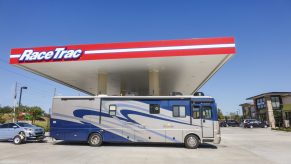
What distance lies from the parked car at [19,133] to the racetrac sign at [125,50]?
459cm

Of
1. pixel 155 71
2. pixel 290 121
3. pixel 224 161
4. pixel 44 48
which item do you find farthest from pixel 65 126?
pixel 290 121

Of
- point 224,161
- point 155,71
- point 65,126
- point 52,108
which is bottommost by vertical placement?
point 224,161

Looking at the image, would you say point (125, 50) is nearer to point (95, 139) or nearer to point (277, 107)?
point (95, 139)

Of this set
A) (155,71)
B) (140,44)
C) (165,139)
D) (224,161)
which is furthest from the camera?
(155,71)

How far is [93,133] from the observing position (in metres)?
14.4

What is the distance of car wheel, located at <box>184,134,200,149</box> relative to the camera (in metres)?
13.6

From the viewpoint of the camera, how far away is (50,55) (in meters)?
16.0

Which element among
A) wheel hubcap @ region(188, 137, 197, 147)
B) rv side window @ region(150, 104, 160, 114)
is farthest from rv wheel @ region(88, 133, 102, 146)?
wheel hubcap @ region(188, 137, 197, 147)

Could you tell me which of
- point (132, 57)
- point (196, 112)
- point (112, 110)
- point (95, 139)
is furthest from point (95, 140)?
point (196, 112)

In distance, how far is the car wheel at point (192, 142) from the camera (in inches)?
536

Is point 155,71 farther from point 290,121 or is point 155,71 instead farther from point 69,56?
point 290,121

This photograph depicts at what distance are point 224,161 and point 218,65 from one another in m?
9.06

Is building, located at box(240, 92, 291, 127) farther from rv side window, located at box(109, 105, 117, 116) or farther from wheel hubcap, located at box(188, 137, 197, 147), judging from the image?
rv side window, located at box(109, 105, 117, 116)

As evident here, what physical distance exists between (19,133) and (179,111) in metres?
11.0
